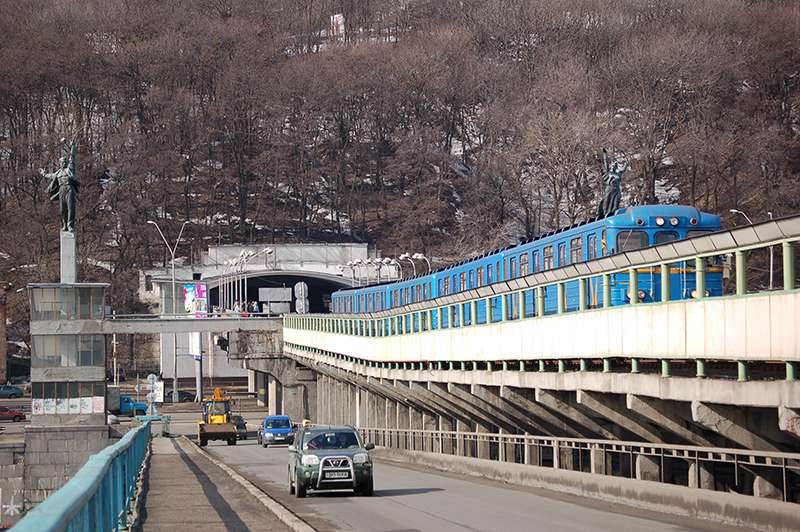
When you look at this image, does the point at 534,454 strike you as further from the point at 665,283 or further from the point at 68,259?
the point at 68,259

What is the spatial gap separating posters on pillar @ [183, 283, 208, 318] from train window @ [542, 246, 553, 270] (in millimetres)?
55758

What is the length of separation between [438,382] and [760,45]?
322ft

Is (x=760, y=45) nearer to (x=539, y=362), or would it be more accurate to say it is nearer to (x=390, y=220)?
(x=390, y=220)

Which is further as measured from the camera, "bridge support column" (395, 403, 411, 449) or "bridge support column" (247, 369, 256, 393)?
"bridge support column" (247, 369, 256, 393)

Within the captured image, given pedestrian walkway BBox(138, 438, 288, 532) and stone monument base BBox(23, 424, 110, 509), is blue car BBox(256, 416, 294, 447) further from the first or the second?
pedestrian walkway BBox(138, 438, 288, 532)

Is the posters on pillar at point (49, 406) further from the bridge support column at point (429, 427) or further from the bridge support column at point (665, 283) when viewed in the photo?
the bridge support column at point (665, 283)

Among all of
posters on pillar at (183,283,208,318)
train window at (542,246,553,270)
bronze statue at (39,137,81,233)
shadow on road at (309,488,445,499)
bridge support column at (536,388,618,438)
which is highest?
bronze statue at (39,137,81,233)

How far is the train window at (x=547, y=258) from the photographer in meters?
37.7

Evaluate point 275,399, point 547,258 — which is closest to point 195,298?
point 275,399

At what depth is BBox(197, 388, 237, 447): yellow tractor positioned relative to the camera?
6550cm

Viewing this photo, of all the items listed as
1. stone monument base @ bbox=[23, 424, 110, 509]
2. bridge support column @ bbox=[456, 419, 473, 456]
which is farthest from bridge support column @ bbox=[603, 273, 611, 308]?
stone monument base @ bbox=[23, 424, 110, 509]

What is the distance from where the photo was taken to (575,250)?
116 ft

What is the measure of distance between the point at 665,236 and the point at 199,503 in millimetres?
13501

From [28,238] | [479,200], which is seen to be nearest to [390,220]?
[479,200]
